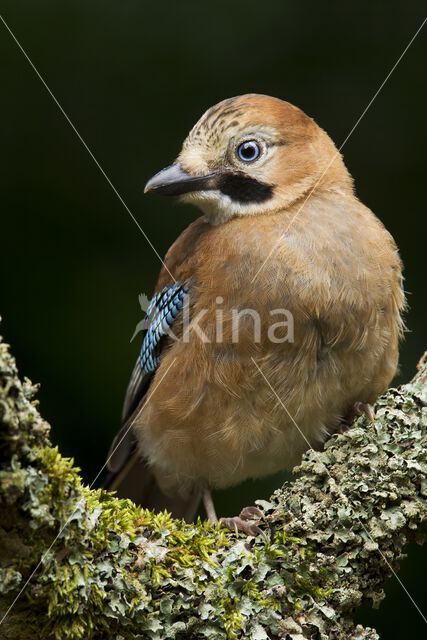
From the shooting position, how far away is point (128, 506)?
2820 mm

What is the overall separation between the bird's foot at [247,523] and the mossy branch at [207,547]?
1.4 inches

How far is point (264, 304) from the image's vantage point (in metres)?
3.54

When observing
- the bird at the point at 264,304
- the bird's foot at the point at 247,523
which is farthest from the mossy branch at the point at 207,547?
the bird at the point at 264,304

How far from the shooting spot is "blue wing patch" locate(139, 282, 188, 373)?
4.00 m

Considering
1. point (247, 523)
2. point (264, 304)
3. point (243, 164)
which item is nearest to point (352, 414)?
point (264, 304)

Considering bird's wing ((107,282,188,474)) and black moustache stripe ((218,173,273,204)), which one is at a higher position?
black moustache stripe ((218,173,273,204))

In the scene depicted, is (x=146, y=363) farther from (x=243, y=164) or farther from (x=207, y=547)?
(x=207, y=547)

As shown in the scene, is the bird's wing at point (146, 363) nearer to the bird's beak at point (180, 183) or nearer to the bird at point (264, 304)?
the bird at point (264, 304)

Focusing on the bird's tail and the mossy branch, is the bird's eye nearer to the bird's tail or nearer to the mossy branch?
the mossy branch

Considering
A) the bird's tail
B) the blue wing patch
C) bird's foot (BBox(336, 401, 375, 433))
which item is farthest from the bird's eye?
the bird's tail

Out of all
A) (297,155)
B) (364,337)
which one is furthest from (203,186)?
(364,337)

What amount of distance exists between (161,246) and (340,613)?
9.17ft

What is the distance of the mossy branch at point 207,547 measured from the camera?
2.29 m

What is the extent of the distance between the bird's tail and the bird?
0.42 meters
